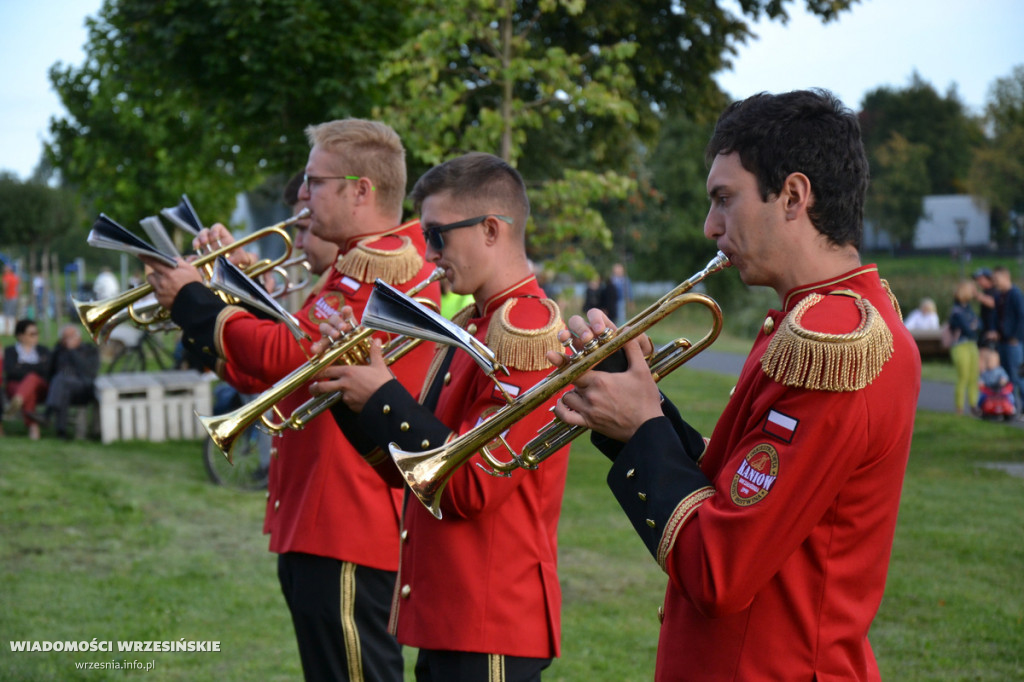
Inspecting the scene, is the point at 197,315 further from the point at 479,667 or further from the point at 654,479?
the point at 654,479

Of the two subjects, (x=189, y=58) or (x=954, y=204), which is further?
(x=954, y=204)

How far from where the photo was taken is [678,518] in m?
1.85

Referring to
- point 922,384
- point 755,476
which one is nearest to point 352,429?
point 755,476

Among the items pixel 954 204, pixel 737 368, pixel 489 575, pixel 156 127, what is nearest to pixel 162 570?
pixel 489 575

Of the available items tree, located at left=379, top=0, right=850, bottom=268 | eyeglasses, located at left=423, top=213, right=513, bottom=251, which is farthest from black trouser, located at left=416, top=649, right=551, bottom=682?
tree, located at left=379, top=0, right=850, bottom=268

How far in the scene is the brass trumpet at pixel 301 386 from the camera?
2.97 meters

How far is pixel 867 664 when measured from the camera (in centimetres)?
198

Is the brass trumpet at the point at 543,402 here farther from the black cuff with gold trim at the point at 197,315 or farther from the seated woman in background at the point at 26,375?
the seated woman in background at the point at 26,375

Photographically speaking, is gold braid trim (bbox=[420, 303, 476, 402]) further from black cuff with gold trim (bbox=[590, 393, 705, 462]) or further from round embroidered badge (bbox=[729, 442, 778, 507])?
round embroidered badge (bbox=[729, 442, 778, 507])

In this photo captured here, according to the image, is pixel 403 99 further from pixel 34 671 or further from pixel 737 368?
pixel 737 368

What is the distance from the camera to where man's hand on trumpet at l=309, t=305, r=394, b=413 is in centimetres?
282

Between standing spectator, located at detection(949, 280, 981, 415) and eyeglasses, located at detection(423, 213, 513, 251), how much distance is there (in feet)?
41.4

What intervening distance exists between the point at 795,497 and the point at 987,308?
13259 millimetres

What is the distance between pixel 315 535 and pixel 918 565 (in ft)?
16.8
